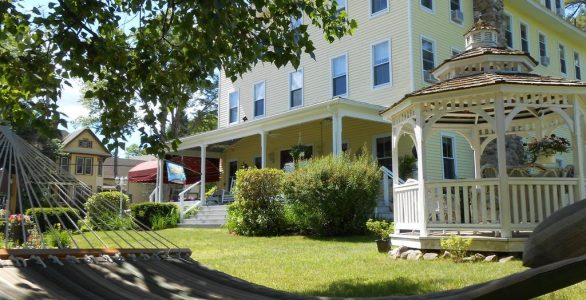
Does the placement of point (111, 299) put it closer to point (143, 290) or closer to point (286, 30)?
point (143, 290)

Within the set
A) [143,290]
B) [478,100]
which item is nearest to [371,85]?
[478,100]

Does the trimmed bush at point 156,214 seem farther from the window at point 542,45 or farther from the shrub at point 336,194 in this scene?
the window at point 542,45

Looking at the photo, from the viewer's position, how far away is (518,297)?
5.43 ft

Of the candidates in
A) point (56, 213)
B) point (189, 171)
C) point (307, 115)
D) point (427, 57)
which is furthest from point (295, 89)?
point (56, 213)

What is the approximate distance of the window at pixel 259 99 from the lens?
1970 centimetres

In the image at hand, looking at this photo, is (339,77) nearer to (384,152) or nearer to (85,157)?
(384,152)

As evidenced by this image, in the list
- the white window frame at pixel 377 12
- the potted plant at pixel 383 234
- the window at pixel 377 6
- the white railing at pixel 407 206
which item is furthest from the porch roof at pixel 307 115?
the white railing at pixel 407 206

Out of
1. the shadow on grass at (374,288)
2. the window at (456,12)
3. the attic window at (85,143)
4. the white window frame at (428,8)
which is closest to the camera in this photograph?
the shadow on grass at (374,288)

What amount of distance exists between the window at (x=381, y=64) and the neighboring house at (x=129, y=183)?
2498 centimetres

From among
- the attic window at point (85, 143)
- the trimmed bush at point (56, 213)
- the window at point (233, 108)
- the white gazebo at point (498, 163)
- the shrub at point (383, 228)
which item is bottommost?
the shrub at point (383, 228)

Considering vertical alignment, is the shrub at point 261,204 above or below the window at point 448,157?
below

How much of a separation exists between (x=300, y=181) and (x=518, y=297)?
A: 10.00 m

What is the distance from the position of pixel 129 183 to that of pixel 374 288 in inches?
1455

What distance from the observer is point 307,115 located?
1480 centimetres
